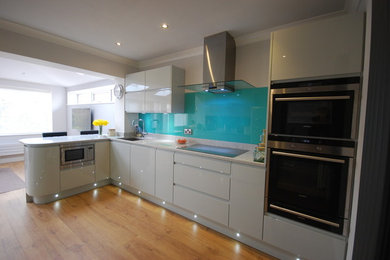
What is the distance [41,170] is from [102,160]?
859 mm

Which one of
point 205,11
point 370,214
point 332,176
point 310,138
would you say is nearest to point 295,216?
point 332,176

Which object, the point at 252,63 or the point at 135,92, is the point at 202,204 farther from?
the point at 135,92

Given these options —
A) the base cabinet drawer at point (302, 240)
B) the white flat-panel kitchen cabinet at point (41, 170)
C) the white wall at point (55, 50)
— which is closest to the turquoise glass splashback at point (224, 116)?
the base cabinet drawer at point (302, 240)

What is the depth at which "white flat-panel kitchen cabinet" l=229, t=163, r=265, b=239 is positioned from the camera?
172cm

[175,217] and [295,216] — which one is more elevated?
[295,216]

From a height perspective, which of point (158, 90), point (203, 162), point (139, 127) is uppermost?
point (158, 90)

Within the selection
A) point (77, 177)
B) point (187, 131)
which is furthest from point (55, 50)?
point (187, 131)

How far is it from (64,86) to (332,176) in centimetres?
737

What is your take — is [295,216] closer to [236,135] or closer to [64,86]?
[236,135]

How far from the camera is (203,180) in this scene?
6.84 ft

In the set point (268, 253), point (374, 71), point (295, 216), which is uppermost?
point (374, 71)

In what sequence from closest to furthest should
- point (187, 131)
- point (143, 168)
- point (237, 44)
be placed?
point (237, 44)
point (143, 168)
point (187, 131)

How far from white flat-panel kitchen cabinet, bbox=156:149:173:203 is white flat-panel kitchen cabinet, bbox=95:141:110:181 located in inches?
52.0

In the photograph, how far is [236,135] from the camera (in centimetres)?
248
